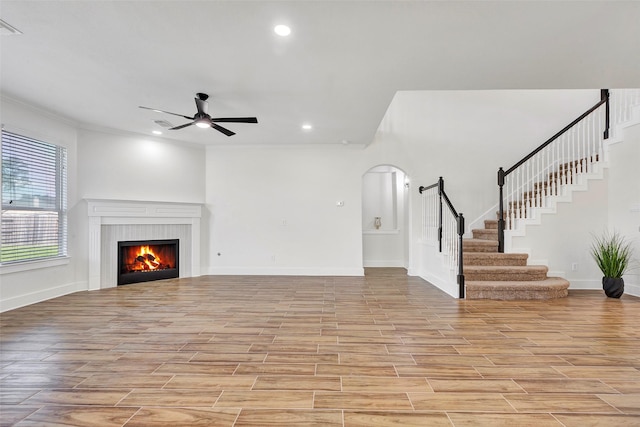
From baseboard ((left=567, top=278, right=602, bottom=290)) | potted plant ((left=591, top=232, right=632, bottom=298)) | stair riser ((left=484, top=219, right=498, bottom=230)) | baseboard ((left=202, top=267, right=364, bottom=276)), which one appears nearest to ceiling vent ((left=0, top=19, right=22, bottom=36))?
baseboard ((left=202, top=267, right=364, bottom=276))

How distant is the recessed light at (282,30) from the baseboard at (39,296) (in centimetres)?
463

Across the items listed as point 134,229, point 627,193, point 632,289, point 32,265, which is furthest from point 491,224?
point 32,265

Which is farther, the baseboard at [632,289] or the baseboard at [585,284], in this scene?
the baseboard at [585,284]

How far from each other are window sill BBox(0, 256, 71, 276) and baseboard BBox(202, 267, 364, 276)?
2325mm

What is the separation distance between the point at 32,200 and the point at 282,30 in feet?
14.2

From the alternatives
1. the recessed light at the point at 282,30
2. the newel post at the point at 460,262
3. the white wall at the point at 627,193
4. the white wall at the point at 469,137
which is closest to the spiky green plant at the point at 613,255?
the white wall at the point at 627,193

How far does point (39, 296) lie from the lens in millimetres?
4359

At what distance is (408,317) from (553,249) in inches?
130

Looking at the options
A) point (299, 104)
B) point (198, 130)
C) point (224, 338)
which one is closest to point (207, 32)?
point (299, 104)

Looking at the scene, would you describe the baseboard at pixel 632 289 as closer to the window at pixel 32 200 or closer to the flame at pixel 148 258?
the flame at pixel 148 258

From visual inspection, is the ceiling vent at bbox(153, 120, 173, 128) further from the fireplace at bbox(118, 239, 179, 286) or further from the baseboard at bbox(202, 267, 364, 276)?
the baseboard at bbox(202, 267, 364, 276)

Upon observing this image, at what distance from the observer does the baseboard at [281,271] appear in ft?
20.8

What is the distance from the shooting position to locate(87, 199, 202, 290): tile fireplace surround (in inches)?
205

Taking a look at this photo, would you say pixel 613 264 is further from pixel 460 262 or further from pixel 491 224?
pixel 460 262
